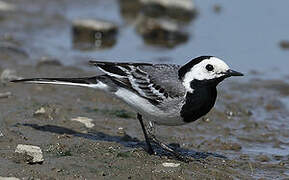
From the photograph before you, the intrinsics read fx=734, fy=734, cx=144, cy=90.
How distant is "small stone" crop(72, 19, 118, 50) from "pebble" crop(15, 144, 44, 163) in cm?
660

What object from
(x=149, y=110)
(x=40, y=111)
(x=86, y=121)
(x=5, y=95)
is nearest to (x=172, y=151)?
(x=149, y=110)

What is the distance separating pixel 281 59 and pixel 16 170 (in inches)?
284

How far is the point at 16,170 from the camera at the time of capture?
23.5 feet

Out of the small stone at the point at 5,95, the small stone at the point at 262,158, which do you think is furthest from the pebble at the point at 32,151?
the small stone at the point at 262,158

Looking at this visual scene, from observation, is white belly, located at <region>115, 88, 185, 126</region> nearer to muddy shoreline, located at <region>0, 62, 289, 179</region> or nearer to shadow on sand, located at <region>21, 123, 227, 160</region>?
muddy shoreline, located at <region>0, 62, 289, 179</region>

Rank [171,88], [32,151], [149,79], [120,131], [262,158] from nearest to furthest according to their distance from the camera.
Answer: [32,151] → [171,88] → [149,79] → [262,158] → [120,131]

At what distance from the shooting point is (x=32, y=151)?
7.41m

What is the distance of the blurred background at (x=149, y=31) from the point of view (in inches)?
516

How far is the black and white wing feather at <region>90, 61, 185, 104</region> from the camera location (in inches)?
318

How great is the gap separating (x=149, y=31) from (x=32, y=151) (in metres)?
7.44

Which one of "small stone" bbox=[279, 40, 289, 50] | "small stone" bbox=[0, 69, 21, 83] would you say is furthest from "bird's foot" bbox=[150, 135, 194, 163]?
"small stone" bbox=[279, 40, 289, 50]

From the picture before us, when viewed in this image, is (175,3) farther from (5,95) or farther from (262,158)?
(262,158)

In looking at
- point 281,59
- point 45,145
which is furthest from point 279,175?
point 281,59

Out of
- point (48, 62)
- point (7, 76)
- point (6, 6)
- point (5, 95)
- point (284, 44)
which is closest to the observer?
point (5, 95)
